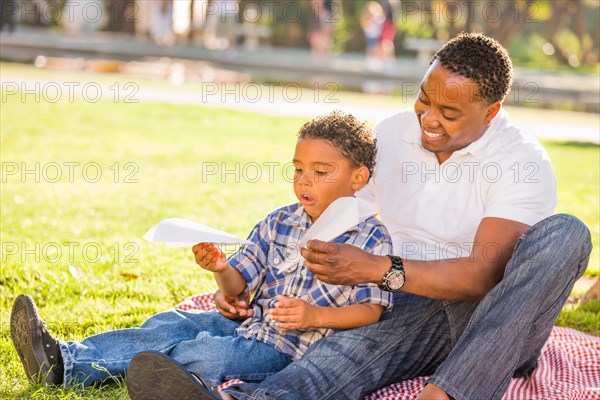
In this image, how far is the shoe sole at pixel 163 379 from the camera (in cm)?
273

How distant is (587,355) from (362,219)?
1.31 metres

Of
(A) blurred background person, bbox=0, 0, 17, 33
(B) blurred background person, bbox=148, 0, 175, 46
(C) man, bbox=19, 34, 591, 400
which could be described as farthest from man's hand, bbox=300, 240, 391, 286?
(B) blurred background person, bbox=148, 0, 175, 46

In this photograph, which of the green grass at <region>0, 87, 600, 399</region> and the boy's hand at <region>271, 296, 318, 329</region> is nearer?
the boy's hand at <region>271, 296, 318, 329</region>

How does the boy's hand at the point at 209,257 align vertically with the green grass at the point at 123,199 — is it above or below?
above

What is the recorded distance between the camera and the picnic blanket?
339 centimetres

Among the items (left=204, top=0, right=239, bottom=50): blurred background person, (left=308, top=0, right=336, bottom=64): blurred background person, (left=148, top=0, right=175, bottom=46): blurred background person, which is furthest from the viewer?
A: (left=148, top=0, right=175, bottom=46): blurred background person

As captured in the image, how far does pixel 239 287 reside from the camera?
336 centimetres

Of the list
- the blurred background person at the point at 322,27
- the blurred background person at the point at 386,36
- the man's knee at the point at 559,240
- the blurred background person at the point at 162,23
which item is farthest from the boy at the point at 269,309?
the blurred background person at the point at 162,23

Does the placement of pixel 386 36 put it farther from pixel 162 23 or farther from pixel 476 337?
pixel 476 337

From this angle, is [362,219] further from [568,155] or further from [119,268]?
[568,155]

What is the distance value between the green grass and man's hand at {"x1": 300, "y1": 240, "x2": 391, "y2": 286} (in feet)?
2.85

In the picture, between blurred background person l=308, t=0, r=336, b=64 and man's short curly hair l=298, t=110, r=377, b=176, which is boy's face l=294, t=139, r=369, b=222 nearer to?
man's short curly hair l=298, t=110, r=377, b=176

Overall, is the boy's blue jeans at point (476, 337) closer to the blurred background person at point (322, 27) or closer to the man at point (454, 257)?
the man at point (454, 257)

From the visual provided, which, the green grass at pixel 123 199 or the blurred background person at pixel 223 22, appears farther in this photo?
the blurred background person at pixel 223 22
